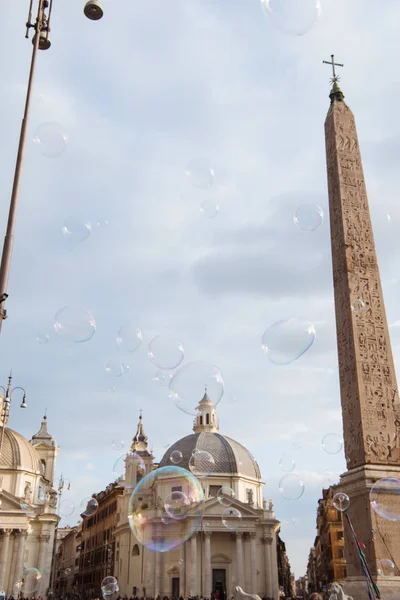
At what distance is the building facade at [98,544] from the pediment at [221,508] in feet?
63.2

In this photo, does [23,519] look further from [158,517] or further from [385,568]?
[385,568]

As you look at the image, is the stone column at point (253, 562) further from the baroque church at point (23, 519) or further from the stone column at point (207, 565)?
the baroque church at point (23, 519)

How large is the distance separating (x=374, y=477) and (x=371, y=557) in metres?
1.75

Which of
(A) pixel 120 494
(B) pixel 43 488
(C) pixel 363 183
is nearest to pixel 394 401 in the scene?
(C) pixel 363 183

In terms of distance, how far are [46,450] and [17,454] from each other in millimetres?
13683

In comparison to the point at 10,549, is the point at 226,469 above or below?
above

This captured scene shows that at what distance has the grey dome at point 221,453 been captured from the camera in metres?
54.8

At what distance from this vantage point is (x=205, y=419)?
6319cm

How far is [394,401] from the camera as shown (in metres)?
14.3

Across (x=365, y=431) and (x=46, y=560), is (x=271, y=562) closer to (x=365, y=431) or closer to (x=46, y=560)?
(x=46, y=560)

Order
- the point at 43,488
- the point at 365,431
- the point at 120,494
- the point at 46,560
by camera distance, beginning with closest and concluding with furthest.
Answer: the point at 365,431 < the point at 46,560 < the point at 43,488 < the point at 120,494

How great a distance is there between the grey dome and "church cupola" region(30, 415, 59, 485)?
16480mm

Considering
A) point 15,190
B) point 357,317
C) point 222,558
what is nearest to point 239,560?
point 222,558

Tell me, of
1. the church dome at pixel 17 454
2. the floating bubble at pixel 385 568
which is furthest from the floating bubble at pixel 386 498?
the church dome at pixel 17 454
